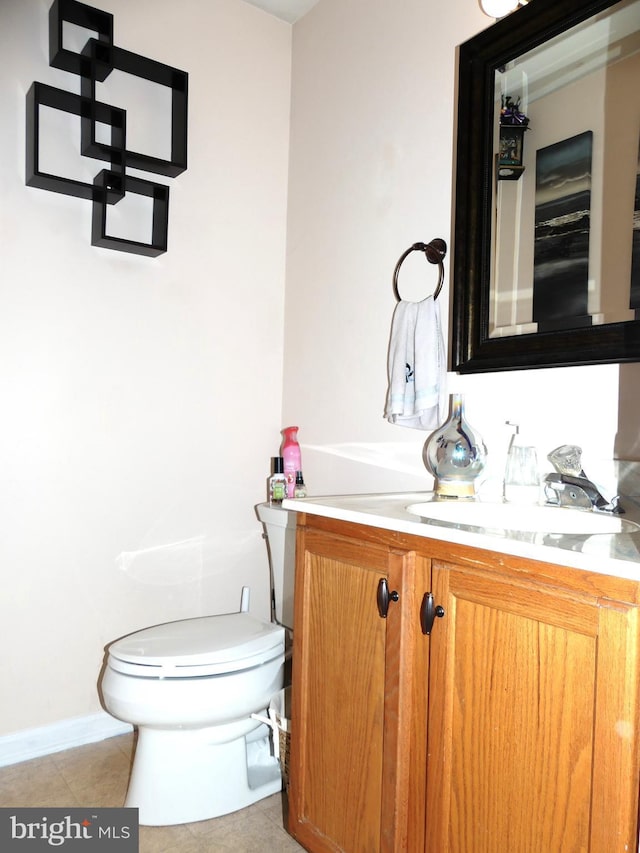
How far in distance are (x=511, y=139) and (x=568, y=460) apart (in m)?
0.79

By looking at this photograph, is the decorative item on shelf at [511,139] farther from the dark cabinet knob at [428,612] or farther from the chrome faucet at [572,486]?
the dark cabinet knob at [428,612]

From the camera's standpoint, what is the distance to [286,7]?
90.9 inches

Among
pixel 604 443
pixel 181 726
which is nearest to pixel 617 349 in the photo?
pixel 604 443

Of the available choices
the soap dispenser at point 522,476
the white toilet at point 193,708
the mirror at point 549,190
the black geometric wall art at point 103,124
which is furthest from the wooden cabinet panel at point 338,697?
the black geometric wall art at point 103,124

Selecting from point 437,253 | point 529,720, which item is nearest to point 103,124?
point 437,253

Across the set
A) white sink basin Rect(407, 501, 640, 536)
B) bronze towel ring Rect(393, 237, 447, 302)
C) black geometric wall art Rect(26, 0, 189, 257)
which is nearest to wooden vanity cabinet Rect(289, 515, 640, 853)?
white sink basin Rect(407, 501, 640, 536)

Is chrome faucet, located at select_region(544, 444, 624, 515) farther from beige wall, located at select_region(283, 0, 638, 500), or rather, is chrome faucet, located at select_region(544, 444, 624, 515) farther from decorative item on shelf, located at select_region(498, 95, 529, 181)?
decorative item on shelf, located at select_region(498, 95, 529, 181)

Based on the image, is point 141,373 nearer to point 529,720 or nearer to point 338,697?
point 338,697

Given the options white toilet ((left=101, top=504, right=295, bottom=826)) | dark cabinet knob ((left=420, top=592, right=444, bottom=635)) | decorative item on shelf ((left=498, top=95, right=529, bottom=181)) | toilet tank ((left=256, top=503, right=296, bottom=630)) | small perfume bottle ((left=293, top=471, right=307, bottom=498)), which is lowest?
white toilet ((left=101, top=504, right=295, bottom=826))

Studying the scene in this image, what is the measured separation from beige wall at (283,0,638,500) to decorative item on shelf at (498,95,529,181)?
193 millimetres

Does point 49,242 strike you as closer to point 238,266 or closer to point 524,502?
point 238,266

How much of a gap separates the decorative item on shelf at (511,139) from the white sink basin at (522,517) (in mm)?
785

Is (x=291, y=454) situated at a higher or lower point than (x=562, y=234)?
lower

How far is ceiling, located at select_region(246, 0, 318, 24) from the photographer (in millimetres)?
2281
